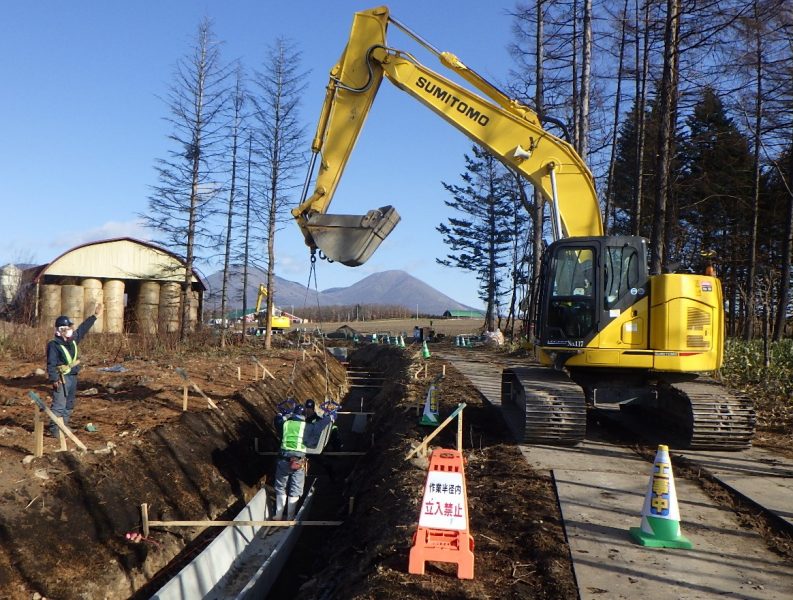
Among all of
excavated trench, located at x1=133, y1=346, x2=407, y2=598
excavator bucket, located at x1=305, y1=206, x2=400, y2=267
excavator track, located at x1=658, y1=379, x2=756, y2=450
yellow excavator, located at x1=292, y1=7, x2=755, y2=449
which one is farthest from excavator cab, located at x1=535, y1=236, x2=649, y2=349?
excavated trench, located at x1=133, y1=346, x2=407, y2=598

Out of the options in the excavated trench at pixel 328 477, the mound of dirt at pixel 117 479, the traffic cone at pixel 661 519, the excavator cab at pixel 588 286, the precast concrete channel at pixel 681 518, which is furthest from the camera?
the excavator cab at pixel 588 286

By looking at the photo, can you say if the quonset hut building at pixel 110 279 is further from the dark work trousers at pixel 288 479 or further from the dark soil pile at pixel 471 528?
the dark soil pile at pixel 471 528

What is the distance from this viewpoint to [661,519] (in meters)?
5.60

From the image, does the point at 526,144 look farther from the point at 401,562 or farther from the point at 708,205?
the point at 708,205

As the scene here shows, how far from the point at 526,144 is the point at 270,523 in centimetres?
675

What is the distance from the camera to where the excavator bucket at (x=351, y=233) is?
9.20 m

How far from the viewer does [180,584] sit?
21.2 ft

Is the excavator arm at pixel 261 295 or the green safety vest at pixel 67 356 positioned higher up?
the excavator arm at pixel 261 295

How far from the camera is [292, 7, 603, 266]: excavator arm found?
1046cm

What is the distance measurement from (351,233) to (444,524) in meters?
5.04

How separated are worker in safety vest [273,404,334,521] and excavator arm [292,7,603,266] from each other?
3.23 m

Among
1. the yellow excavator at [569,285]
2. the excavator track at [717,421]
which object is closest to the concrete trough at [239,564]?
the yellow excavator at [569,285]

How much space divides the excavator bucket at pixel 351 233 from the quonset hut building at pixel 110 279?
74.0ft

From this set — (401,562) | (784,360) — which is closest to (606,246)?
(401,562)
